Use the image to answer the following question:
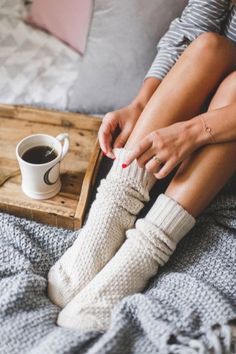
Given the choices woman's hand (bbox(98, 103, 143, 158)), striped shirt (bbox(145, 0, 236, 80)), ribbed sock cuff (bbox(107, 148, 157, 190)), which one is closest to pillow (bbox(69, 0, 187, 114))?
striped shirt (bbox(145, 0, 236, 80))

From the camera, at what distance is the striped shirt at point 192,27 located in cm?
89

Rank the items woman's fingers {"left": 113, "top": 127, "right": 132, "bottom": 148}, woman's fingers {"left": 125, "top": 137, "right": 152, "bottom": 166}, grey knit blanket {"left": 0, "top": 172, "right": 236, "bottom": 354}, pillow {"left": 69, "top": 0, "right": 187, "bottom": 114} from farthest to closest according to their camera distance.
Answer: pillow {"left": 69, "top": 0, "right": 187, "bottom": 114} < woman's fingers {"left": 113, "top": 127, "right": 132, "bottom": 148} < woman's fingers {"left": 125, "top": 137, "right": 152, "bottom": 166} < grey knit blanket {"left": 0, "top": 172, "right": 236, "bottom": 354}

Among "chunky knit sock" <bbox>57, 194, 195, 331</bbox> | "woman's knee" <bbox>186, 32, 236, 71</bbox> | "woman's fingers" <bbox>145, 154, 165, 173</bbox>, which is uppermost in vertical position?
"woman's knee" <bbox>186, 32, 236, 71</bbox>

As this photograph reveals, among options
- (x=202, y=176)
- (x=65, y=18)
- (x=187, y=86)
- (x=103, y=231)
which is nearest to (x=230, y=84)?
(x=187, y=86)

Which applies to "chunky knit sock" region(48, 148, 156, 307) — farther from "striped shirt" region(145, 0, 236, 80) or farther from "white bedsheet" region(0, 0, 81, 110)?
"white bedsheet" region(0, 0, 81, 110)

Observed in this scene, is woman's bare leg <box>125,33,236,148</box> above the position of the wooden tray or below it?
above

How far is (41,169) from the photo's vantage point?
810 mm

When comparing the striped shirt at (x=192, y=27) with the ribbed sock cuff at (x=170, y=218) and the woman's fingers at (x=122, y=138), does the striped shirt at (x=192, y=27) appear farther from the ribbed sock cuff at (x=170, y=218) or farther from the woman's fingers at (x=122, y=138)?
the ribbed sock cuff at (x=170, y=218)

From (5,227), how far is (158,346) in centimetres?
34

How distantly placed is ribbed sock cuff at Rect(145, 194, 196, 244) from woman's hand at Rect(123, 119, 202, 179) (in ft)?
0.16

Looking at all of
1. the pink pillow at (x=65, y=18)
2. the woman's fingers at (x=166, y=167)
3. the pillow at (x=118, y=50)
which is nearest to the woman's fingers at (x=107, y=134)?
the woman's fingers at (x=166, y=167)

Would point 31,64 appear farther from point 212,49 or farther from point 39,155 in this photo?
point 212,49

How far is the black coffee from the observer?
0.84 meters

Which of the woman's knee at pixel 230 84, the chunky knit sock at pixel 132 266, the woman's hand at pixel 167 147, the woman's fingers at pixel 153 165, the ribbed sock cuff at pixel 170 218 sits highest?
the woman's knee at pixel 230 84
